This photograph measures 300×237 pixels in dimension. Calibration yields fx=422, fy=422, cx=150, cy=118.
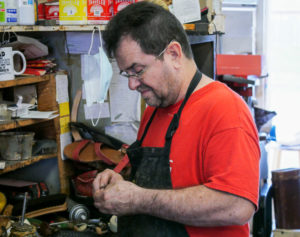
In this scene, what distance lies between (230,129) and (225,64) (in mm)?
1919

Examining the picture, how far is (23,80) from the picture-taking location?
1.83 m

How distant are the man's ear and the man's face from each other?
23 millimetres

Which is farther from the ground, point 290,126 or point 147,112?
point 147,112

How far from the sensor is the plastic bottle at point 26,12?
1.76m

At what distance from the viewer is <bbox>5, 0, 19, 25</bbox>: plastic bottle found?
1731 millimetres

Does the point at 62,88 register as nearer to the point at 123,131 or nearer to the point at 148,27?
the point at 123,131

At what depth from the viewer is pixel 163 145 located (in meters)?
1.27

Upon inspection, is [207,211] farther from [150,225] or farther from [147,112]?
[147,112]

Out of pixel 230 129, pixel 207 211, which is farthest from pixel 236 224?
pixel 230 129

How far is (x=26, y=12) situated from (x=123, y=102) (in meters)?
0.62

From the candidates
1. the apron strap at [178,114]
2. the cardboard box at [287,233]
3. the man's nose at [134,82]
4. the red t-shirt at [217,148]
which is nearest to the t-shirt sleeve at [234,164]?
the red t-shirt at [217,148]

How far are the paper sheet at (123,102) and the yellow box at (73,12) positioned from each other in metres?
0.38

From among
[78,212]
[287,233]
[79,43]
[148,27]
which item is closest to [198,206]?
[148,27]

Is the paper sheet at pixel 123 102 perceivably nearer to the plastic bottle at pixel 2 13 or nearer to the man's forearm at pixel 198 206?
the plastic bottle at pixel 2 13
